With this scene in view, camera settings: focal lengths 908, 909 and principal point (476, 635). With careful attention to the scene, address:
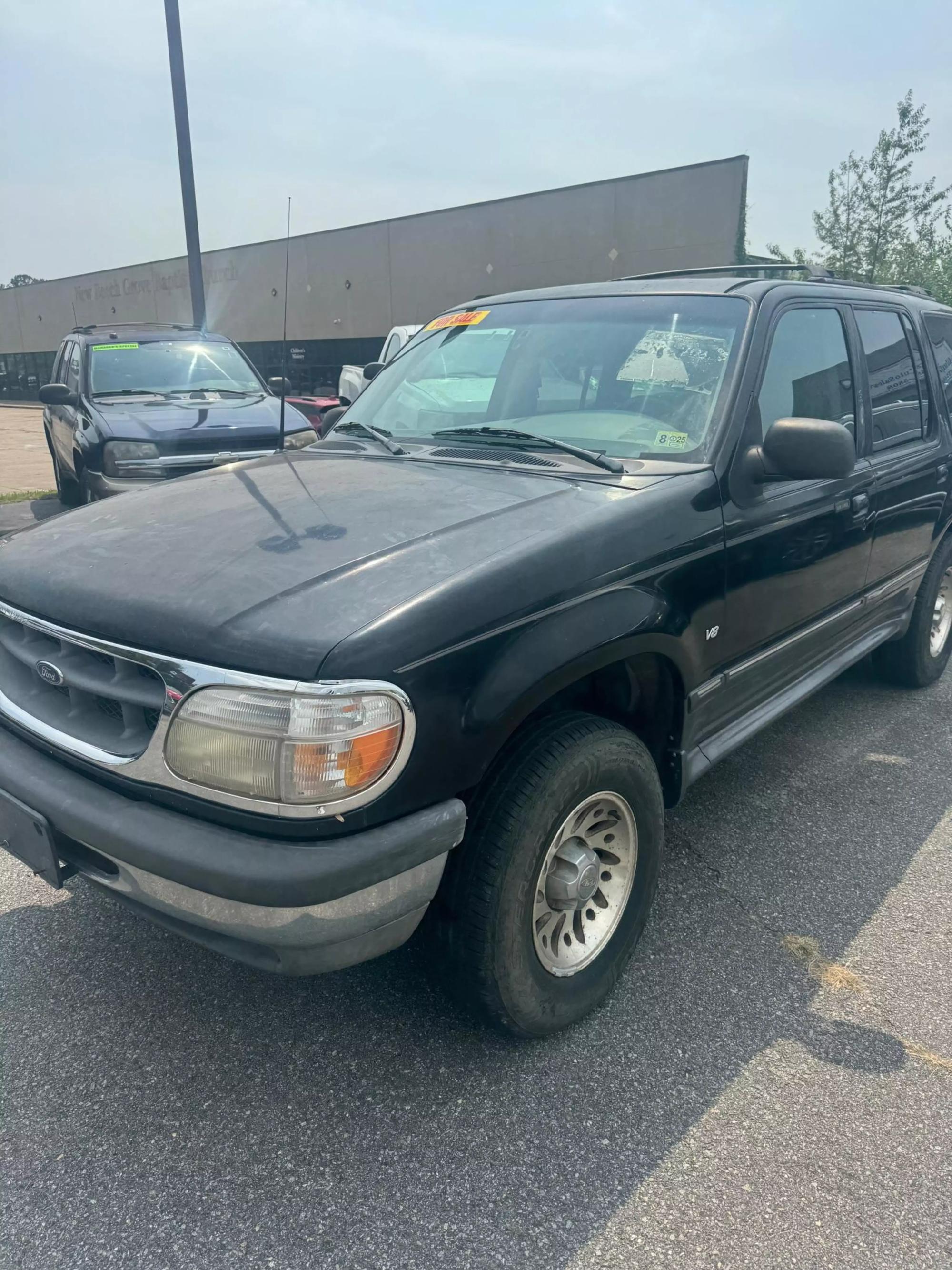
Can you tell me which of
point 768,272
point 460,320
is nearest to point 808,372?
point 768,272

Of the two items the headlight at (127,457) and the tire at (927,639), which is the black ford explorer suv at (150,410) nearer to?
the headlight at (127,457)

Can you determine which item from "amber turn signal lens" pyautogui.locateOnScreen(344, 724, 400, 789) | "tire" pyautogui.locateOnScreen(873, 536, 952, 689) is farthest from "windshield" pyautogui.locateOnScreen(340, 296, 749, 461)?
"tire" pyautogui.locateOnScreen(873, 536, 952, 689)

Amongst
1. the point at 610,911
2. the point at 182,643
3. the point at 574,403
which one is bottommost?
the point at 610,911

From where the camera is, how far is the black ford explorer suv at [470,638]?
71.0 inches

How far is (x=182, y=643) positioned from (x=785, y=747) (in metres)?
3.08

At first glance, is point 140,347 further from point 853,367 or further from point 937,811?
point 937,811

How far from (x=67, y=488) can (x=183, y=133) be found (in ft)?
12.2

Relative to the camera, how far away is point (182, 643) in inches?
74.6

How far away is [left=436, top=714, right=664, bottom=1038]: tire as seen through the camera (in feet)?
6.78

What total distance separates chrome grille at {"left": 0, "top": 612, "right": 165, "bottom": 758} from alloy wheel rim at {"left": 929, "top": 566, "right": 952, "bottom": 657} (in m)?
4.20

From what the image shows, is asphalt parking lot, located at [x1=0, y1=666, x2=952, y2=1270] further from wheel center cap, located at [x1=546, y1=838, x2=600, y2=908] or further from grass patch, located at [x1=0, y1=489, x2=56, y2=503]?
grass patch, located at [x1=0, y1=489, x2=56, y2=503]

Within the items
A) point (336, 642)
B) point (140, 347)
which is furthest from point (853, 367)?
point (140, 347)

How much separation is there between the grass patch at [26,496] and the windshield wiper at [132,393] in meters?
2.48

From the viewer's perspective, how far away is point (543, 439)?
2.88 meters
